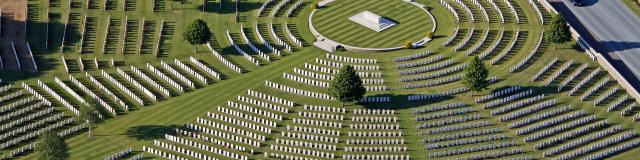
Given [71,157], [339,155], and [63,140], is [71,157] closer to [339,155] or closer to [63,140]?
[63,140]

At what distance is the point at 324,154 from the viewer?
19875cm

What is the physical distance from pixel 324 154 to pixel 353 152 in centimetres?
419

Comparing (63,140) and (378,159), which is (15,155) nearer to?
(63,140)

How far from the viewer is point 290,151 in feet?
655

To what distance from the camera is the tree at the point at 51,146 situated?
18962 cm

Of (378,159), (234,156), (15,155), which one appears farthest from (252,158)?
(15,155)

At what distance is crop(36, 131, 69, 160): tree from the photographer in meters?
190

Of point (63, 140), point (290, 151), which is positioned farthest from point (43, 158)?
point (290, 151)

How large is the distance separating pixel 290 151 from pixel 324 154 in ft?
16.3

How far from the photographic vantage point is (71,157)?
650ft

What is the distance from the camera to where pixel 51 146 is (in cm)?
18975

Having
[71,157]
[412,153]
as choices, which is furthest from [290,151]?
[71,157]

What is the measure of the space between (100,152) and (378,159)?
39983 millimetres

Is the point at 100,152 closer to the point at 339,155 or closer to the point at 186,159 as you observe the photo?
the point at 186,159
